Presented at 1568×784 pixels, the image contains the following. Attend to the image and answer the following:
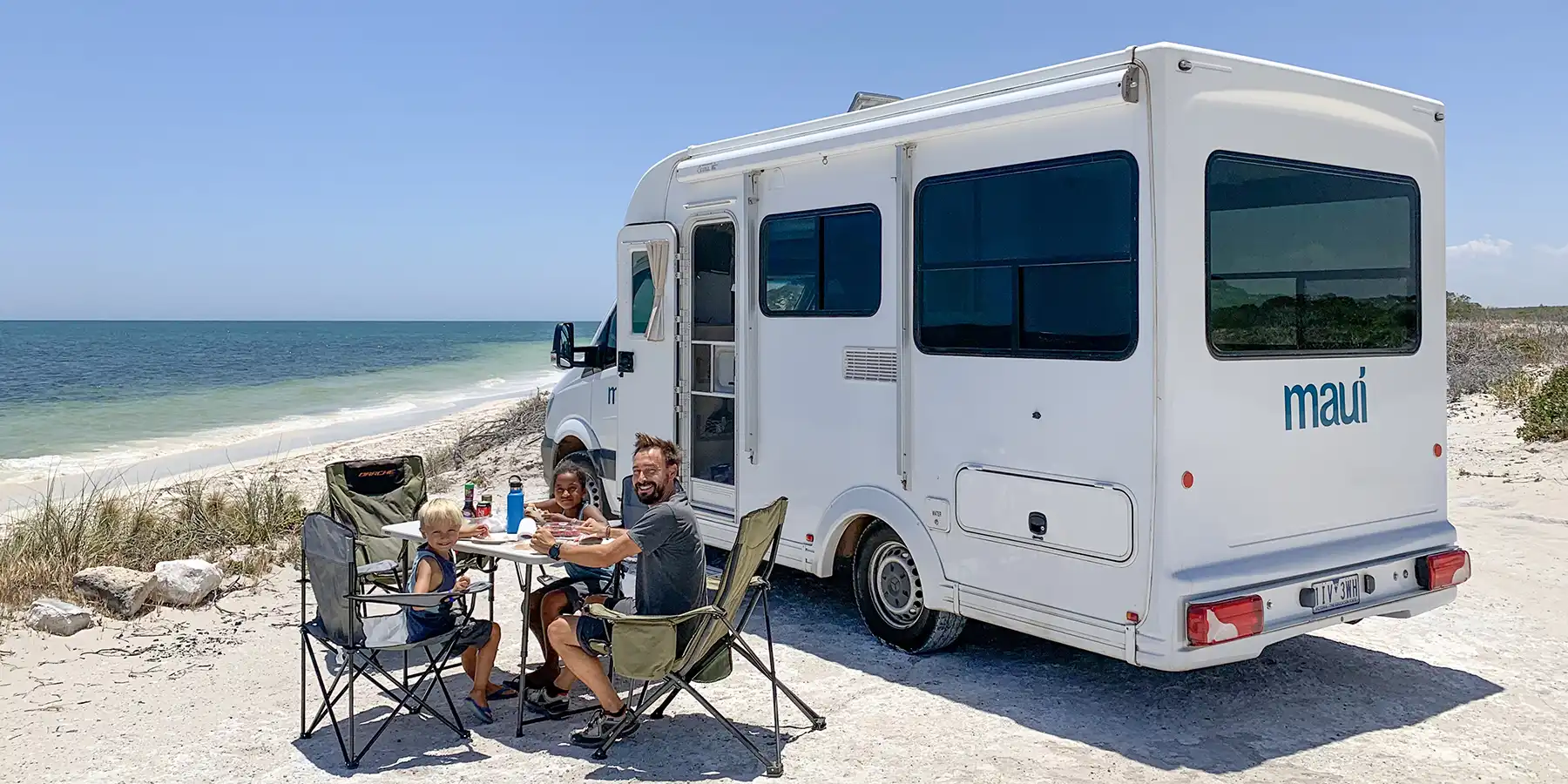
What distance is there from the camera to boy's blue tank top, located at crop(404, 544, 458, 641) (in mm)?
4480

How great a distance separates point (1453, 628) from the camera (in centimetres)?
611

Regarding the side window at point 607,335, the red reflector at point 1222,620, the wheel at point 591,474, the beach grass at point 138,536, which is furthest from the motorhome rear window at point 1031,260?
the beach grass at point 138,536

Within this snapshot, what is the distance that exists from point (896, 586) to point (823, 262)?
1679 mm

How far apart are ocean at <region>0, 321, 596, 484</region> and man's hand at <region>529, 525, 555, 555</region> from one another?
44.0 ft

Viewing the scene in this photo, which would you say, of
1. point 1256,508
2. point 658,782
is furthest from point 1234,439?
point 658,782

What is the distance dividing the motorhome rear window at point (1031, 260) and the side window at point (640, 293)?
228cm

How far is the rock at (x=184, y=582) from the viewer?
653 cm

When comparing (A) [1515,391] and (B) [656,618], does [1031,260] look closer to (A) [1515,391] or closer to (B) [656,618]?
(B) [656,618]

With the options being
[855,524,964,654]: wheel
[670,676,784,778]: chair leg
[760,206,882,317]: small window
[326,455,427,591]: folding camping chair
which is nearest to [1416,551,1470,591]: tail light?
[855,524,964,654]: wheel

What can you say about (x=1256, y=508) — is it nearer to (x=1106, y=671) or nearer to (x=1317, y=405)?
(x=1317, y=405)

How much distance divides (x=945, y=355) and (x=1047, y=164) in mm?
986

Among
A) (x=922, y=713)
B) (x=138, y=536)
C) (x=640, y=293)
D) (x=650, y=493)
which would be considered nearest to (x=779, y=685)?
(x=922, y=713)

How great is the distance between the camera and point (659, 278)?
22.8ft

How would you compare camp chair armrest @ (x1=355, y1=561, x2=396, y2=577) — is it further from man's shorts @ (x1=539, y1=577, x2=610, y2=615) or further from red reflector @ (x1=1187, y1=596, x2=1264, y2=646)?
red reflector @ (x1=1187, y1=596, x2=1264, y2=646)
